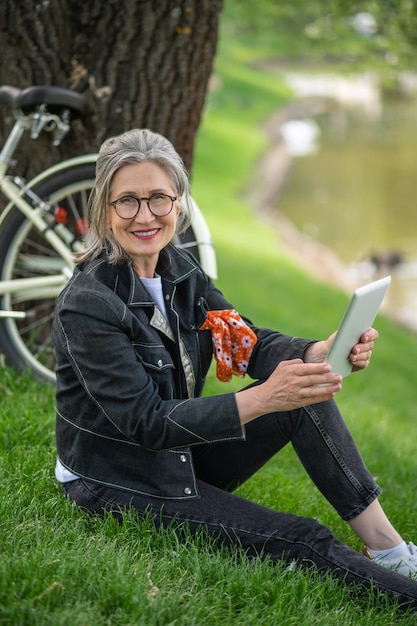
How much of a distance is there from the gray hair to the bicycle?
106 centimetres

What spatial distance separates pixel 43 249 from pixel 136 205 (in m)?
1.56

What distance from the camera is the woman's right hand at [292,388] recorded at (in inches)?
96.0

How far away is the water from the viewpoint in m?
13.9

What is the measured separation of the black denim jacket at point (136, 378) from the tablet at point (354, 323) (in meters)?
0.29

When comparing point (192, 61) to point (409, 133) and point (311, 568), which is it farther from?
point (409, 133)

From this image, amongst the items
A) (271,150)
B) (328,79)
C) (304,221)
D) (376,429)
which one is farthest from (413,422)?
(328,79)

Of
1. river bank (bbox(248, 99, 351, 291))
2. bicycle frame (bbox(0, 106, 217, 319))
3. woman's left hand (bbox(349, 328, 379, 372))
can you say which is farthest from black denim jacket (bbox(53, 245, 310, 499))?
river bank (bbox(248, 99, 351, 291))

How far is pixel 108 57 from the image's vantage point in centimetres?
416

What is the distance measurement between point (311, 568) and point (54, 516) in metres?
0.76

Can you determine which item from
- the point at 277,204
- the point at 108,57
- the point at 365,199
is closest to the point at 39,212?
the point at 108,57

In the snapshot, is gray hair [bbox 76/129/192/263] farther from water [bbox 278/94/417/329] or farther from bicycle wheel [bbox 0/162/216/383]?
water [bbox 278/94/417/329]

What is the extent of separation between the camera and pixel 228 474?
3.01 m

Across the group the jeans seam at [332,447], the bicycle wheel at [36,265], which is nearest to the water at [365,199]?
the bicycle wheel at [36,265]

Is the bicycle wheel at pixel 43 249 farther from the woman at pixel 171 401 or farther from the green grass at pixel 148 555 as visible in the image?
the woman at pixel 171 401
